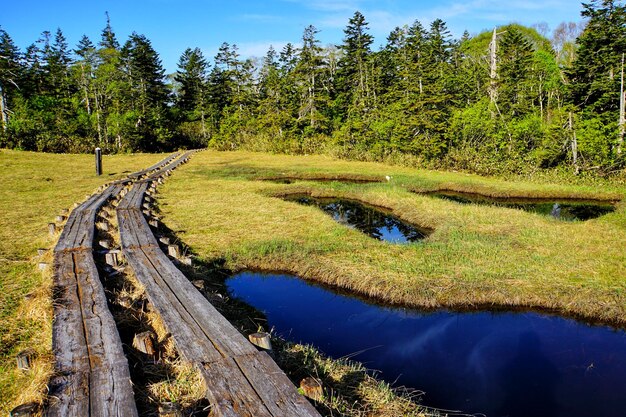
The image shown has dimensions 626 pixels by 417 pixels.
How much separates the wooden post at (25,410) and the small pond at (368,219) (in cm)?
772

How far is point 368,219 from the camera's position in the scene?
1320 centimetres

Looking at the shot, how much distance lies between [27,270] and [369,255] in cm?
614

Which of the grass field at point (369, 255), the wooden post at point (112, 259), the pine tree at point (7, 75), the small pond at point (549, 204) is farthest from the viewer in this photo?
the pine tree at point (7, 75)

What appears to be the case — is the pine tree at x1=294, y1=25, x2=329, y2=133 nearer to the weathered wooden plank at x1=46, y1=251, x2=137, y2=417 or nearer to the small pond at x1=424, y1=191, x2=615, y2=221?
the small pond at x1=424, y1=191, x2=615, y2=221

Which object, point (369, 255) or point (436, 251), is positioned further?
point (436, 251)

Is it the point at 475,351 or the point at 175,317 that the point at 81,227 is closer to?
the point at 175,317

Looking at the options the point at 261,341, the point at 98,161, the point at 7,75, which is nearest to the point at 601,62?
the point at 261,341

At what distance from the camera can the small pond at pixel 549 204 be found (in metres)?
13.7

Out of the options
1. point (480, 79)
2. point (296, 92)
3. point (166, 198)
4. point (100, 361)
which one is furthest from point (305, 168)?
point (100, 361)

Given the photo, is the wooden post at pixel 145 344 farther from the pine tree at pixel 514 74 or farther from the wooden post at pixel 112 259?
the pine tree at pixel 514 74

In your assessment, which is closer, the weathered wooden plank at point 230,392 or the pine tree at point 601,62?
the weathered wooden plank at point 230,392

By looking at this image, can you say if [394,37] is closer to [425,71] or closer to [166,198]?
[425,71]

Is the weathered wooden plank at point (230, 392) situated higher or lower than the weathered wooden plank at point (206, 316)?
lower

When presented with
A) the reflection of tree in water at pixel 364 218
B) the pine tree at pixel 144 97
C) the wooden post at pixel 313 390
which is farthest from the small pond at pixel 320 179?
the pine tree at pixel 144 97
